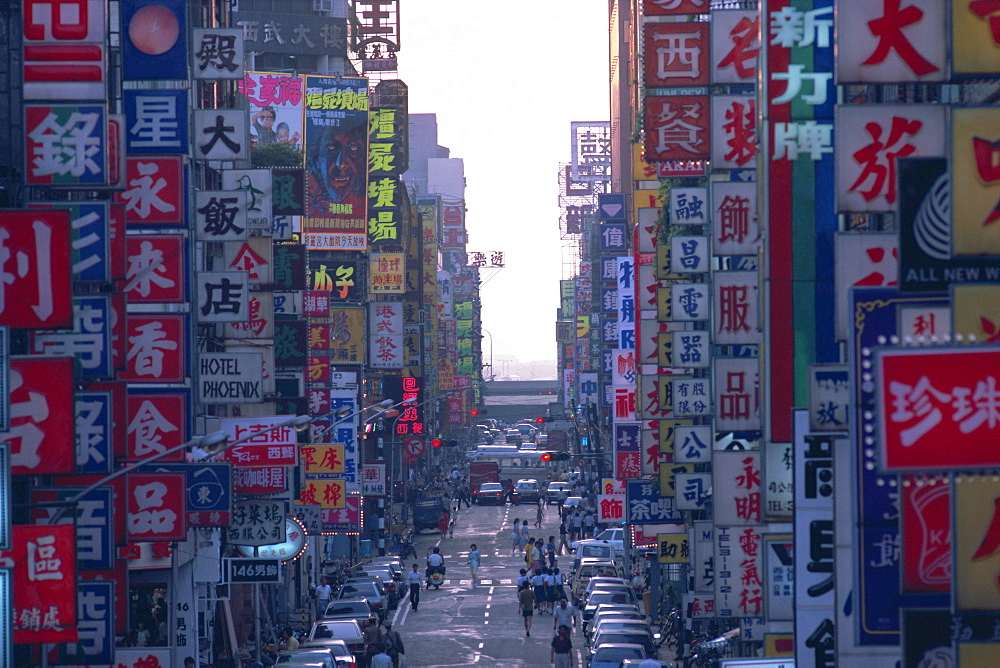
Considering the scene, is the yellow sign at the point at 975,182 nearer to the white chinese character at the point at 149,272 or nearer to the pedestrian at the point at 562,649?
the white chinese character at the point at 149,272

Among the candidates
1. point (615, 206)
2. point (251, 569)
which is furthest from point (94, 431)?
point (615, 206)

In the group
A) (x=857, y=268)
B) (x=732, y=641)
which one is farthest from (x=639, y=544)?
(x=857, y=268)

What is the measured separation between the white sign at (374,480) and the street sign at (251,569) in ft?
88.2

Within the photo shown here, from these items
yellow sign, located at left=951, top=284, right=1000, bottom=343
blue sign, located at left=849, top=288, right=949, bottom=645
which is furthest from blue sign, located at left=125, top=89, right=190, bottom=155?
yellow sign, located at left=951, top=284, right=1000, bottom=343

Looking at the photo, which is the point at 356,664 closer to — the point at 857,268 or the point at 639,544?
the point at 639,544

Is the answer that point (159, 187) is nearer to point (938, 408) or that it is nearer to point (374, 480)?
point (938, 408)

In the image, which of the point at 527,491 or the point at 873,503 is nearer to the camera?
the point at 873,503

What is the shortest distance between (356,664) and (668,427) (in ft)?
29.2

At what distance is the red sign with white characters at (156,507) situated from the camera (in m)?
23.6

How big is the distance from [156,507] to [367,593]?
74.7 feet

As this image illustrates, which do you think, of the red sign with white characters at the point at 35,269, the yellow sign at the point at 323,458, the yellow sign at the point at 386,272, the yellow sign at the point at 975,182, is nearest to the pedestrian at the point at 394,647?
the yellow sign at the point at 323,458

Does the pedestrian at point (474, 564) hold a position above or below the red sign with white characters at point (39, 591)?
below

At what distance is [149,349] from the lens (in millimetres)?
25469

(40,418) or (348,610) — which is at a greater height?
(40,418)
